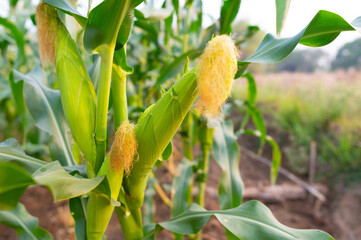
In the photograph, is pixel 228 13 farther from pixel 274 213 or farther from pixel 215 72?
pixel 274 213

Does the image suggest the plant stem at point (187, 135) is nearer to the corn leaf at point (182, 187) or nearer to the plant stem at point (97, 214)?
the corn leaf at point (182, 187)

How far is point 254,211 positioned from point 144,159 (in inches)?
11.2

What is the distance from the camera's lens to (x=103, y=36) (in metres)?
0.42

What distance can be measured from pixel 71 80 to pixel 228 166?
677 millimetres

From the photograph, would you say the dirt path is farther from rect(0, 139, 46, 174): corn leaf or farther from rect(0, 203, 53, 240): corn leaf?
rect(0, 139, 46, 174): corn leaf

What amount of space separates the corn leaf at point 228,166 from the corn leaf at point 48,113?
1.59 ft

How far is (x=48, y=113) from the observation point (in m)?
0.71

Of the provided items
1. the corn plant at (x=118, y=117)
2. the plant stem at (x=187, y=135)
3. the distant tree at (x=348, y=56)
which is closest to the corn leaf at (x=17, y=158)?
the corn plant at (x=118, y=117)

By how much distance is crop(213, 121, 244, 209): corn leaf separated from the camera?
2.83 ft

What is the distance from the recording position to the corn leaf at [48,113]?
68 cm

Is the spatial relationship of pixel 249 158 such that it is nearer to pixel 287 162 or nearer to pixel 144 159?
pixel 287 162

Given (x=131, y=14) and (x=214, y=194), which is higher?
(x=131, y=14)

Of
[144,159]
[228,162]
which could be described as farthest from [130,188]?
[228,162]

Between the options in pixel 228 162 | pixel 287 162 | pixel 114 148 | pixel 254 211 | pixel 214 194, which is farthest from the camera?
pixel 287 162
